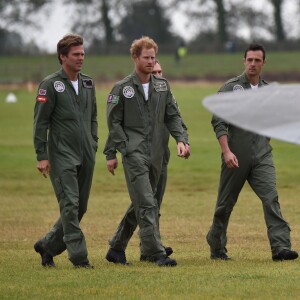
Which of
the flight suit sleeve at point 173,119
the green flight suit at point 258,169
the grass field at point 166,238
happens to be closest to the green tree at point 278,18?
the grass field at point 166,238

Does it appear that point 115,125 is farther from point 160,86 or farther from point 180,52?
point 180,52

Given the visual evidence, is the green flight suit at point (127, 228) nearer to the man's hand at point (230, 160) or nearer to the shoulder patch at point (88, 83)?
the man's hand at point (230, 160)

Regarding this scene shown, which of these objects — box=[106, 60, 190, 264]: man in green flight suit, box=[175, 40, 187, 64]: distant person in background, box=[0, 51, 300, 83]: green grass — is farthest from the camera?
box=[175, 40, 187, 64]: distant person in background

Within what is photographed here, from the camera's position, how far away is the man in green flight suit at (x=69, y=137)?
10.5 meters

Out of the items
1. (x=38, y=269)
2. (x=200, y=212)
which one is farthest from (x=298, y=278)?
(x=200, y=212)

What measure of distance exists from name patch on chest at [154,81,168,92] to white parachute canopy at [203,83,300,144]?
155 inches

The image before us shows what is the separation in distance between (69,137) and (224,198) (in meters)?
1.82

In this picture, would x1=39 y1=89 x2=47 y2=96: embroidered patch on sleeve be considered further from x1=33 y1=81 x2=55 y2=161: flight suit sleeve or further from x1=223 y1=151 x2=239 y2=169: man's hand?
x1=223 y1=151 x2=239 y2=169: man's hand

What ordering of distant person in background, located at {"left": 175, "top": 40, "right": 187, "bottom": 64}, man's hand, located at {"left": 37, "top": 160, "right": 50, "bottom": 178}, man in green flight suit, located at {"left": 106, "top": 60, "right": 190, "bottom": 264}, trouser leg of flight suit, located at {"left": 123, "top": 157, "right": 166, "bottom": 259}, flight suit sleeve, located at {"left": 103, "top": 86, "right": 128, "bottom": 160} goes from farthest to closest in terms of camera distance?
distant person in background, located at {"left": 175, "top": 40, "right": 187, "bottom": 64}, man in green flight suit, located at {"left": 106, "top": 60, "right": 190, "bottom": 264}, flight suit sleeve, located at {"left": 103, "top": 86, "right": 128, "bottom": 160}, trouser leg of flight suit, located at {"left": 123, "top": 157, "right": 166, "bottom": 259}, man's hand, located at {"left": 37, "top": 160, "right": 50, "bottom": 178}

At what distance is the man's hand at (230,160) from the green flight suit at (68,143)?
1265 millimetres

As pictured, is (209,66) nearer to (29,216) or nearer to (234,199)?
(29,216)

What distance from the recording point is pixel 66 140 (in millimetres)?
10602

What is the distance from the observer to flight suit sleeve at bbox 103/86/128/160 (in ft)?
35.5

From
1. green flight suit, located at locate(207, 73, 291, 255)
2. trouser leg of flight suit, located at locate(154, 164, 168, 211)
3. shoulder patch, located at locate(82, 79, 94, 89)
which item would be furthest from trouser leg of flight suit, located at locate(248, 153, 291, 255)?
shoulder patch, located at locate(82, 79, 94, 89)
